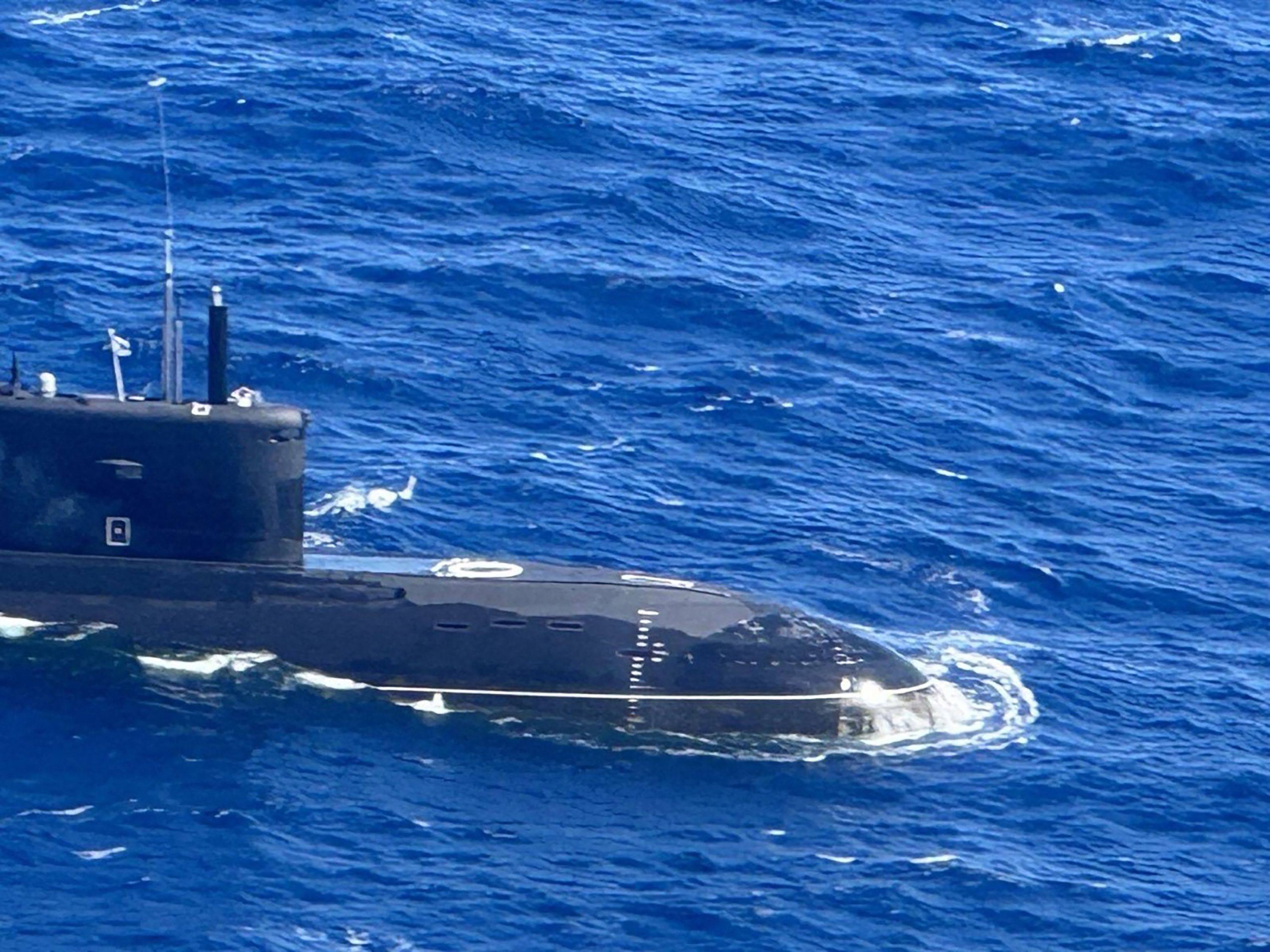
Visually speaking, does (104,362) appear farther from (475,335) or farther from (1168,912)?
(1168,912)

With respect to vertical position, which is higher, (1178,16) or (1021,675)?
(1178,16)

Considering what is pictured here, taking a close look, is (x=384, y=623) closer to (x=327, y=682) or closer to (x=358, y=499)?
(x=327, y=682)

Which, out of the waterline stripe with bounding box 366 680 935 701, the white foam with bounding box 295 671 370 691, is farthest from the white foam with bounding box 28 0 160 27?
the waterline stripe with bounding box 366 680 935 701

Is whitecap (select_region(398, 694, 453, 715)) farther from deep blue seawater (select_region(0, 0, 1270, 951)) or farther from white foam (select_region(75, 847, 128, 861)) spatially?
white foam (select_region(75, 847, 128, 861))

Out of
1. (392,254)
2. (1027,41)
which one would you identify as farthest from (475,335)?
(1027,41)

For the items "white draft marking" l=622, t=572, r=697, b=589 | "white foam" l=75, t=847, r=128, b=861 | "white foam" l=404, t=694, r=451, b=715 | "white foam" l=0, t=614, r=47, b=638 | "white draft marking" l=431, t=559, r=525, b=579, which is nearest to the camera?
"white foam" l=75, t=847, r=128, b=861

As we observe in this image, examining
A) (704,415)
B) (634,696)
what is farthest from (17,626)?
(704,415)

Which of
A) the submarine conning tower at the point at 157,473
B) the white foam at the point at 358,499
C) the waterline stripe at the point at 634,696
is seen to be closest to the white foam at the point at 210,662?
the submarine conning tower at the point at 157,473
